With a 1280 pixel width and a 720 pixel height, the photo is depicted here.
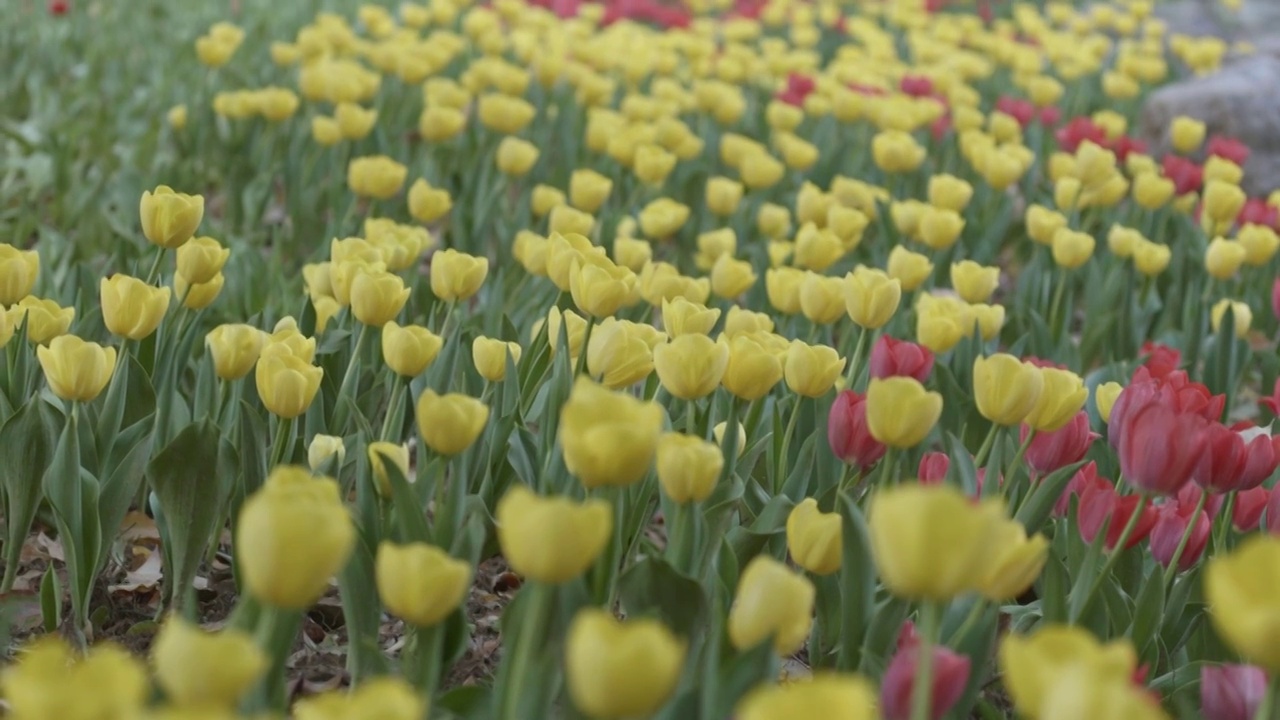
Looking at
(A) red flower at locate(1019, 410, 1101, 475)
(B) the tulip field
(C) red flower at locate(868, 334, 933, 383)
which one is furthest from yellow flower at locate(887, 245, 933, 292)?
(A) red flower at locate(1019, 410, 1101, 475)

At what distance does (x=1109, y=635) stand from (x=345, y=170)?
2870mm

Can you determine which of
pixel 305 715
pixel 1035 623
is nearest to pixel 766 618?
pixel 305 715

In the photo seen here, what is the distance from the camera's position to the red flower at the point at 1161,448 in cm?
148

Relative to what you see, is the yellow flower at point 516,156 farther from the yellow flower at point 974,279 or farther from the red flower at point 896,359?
the red flower at point 896,359

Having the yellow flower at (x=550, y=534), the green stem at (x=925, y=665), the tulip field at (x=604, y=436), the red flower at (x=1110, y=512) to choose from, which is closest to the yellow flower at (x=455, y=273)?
the tulip field at (x=604, y=436)

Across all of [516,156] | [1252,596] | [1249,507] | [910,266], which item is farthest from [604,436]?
[516,156]

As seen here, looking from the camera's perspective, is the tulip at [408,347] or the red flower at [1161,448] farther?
the tulip at [408,347]

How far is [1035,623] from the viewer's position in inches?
70.0

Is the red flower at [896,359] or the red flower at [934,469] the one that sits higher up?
the red flower at [896,359]

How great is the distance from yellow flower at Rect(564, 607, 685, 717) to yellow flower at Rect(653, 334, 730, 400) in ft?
2.40

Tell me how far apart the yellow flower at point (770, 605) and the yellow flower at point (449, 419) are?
1.15 feet

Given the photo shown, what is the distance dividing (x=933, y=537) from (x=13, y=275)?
1378 mm

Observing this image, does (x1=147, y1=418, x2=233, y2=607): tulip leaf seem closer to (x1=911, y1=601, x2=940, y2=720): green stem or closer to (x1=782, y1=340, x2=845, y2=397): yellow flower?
(x1=782, y1=340, x2=845, y2=397): yellow flower

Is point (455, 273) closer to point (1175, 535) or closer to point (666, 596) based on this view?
point (666, 596)
